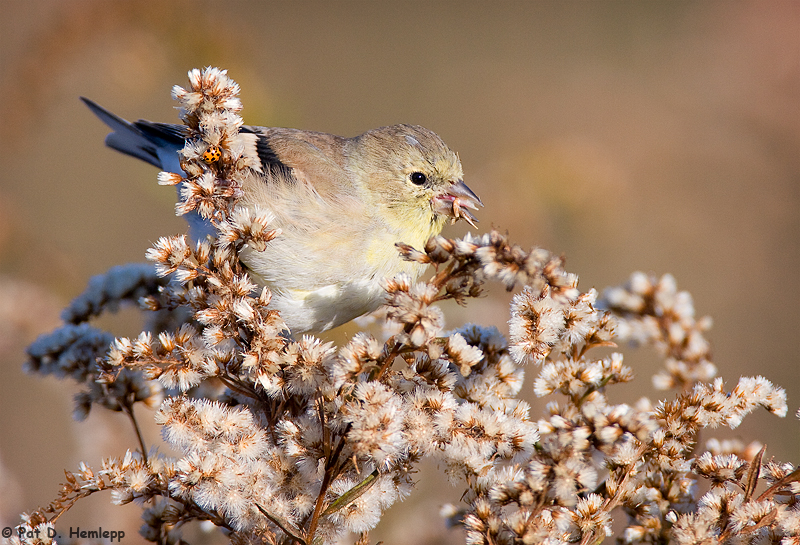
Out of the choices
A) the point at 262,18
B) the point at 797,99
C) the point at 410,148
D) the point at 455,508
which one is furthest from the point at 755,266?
the point at 262,18

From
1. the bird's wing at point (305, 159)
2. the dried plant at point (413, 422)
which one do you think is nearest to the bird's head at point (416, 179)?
the bird's wing at point (305, 159)

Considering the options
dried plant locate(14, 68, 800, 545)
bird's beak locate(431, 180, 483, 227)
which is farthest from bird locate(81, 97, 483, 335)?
dried plant locate(14, 68, 800, 545)

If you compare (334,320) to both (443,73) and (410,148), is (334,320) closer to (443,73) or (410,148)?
(410,148)

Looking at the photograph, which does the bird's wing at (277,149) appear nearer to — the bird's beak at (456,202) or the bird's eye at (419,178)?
the bird's eye at (419,178)

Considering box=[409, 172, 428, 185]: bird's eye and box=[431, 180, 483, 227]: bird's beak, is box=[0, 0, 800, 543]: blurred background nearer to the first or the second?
box=[431, 180, 483, 227]: bird's beak

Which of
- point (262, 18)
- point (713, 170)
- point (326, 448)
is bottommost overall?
point (326, 448)

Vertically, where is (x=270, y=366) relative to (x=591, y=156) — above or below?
below

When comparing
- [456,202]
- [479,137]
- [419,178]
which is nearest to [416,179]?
[419,178]
